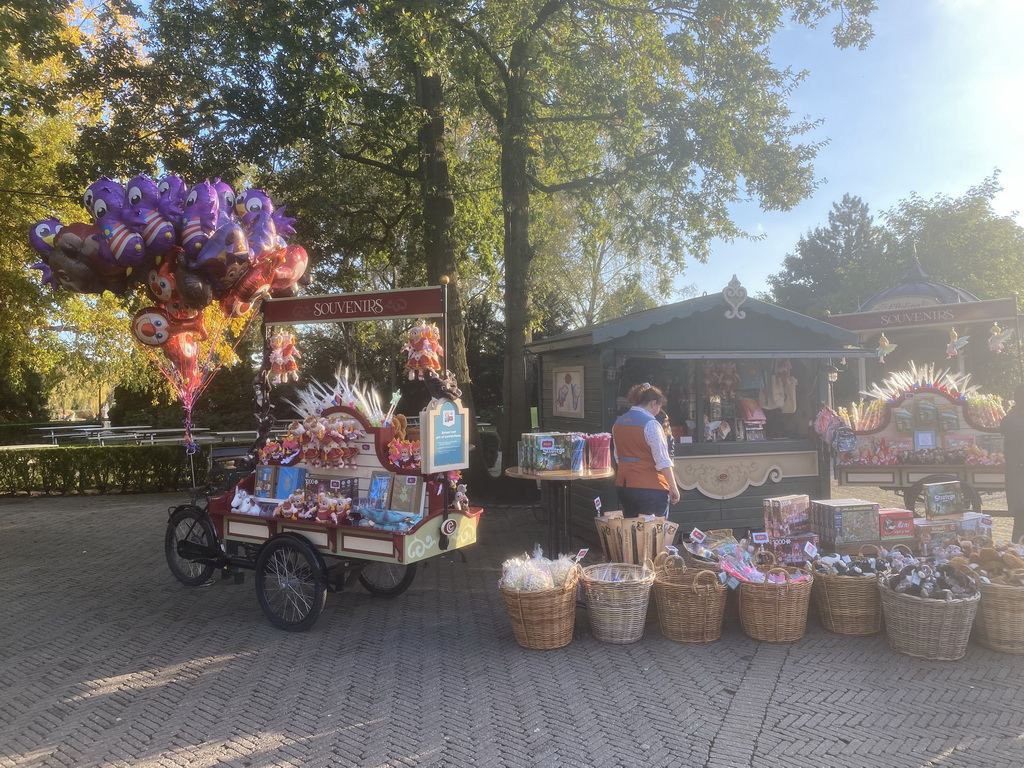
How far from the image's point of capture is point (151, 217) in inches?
231

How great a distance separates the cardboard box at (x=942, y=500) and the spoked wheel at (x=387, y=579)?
487cm

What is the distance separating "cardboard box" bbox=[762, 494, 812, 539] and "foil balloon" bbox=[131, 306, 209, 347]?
5.63 meters

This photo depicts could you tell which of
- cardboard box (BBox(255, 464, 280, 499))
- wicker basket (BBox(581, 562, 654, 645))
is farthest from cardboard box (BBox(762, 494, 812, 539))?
cardboard box (BBox(255, 464, 280, 499))

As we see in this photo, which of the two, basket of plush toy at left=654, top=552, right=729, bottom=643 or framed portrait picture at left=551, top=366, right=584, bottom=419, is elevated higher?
framed portrait picture at left=551, top=366, right=584, bottom=419

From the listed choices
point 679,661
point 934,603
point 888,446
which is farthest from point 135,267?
point 888,446

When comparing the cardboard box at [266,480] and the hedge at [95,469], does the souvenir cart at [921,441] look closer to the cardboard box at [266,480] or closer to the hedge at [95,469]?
the cardboard box at [266,480]

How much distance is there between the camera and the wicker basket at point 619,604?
507 centimetres

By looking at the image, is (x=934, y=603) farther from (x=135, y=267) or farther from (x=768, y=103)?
(x=768, y=103)

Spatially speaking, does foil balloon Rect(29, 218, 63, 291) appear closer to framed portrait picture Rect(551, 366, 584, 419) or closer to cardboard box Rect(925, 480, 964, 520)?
framed portrait picture Rect(551, 366, 584, 419)

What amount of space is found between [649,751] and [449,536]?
2.37 metres

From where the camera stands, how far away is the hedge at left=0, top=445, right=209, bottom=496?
14.2 metres

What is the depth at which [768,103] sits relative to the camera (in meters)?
11.1

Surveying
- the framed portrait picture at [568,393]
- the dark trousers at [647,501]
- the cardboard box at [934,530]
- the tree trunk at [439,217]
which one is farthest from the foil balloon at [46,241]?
the cardboard box at [934,530]

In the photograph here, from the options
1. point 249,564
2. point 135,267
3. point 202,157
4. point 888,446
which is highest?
point 202,157
